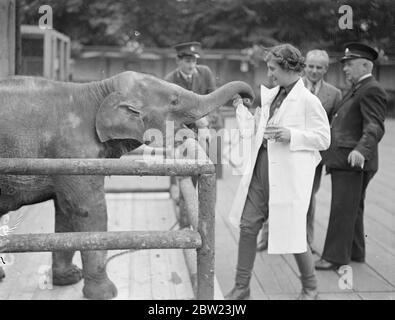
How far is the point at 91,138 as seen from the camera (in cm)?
209

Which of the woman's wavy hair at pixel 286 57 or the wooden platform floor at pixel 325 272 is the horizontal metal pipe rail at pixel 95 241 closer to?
the woman's wavy hair at pixel 286 57

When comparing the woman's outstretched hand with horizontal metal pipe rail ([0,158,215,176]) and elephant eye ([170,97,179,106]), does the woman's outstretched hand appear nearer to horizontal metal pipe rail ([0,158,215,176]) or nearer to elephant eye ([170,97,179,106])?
elephant eye ([170,97,179,106])

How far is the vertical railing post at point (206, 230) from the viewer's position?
176 centimetres

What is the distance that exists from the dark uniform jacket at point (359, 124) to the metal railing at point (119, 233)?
5.04 ft

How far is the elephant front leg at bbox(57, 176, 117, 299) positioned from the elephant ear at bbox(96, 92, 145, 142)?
226mm

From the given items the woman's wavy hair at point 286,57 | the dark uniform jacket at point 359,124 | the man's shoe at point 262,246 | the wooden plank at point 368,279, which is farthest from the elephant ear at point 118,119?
the man's shoe at point 262,246

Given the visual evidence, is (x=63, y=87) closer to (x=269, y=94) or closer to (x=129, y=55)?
(x=269, y=94)

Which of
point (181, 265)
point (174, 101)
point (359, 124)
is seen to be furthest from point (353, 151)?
point (174, 101)

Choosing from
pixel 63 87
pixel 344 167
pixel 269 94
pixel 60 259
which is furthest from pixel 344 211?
pixel 63 87

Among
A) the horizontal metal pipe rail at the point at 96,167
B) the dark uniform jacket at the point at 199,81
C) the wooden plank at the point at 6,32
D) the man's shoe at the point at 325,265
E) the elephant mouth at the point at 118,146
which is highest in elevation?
the wooden plank at the point at 6,32

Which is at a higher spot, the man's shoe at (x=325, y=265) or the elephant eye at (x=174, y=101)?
the elephant eye at (x=174, y=101)

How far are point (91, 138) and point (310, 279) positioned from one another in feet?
4.66

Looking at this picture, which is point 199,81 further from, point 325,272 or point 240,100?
point 325,272

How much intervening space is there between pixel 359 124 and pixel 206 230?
1.70m
